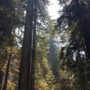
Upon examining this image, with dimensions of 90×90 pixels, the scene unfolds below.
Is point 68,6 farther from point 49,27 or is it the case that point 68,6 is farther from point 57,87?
point 57,87

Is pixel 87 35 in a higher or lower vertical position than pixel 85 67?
higher

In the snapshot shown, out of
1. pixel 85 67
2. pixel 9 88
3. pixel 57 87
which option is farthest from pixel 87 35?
pixel 9 88

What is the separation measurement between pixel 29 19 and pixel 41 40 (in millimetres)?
4611

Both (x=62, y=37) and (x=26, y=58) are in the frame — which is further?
(x=62, y=37)

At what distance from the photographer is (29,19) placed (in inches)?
555

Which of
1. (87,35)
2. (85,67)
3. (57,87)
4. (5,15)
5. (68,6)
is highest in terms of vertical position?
(68,6)

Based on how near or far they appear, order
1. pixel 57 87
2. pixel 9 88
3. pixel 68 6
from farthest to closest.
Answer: pixel 9 88, pixel 57 87, pixel 68 6

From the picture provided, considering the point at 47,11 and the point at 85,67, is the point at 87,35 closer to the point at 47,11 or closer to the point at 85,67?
the point at 85,67

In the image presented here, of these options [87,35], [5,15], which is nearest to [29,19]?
[5,15]

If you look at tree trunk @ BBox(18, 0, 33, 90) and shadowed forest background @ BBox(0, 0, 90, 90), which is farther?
shadowed forest background @ BBox(0, 0, 90, 90)

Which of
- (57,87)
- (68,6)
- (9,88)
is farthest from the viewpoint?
(9,88)

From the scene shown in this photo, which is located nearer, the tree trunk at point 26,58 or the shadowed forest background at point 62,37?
the tree trunk at point 26,58

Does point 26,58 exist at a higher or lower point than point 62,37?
lower

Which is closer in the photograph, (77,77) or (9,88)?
(77,77)
